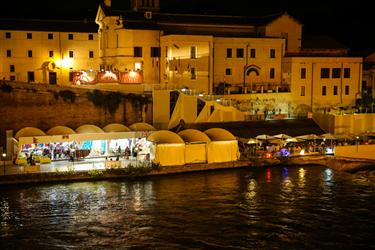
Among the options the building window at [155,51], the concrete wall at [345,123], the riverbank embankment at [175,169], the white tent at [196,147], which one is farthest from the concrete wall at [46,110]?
the concrete wall at [345,123]

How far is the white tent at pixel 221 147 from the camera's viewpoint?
1390 inches

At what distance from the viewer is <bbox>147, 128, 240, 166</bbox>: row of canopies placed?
3400cm

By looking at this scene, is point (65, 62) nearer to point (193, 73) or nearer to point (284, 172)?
point (193, 73)

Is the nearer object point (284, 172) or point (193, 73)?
point (284, 172)

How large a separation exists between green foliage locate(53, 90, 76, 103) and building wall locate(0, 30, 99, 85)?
1060 cm

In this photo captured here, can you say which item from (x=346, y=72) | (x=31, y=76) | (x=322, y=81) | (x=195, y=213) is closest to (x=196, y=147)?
(x=195, y=213)

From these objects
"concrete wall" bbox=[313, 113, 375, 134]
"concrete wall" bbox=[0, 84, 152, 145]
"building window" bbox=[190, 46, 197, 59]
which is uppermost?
"building window" bbox=[190, 46, 197, 59]

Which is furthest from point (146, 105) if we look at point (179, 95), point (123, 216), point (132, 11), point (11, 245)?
point (11, 245)

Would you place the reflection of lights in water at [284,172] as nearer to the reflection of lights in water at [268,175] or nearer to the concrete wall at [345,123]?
the reflection of lights in water at [268,175]

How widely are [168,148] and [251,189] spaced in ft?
20.3

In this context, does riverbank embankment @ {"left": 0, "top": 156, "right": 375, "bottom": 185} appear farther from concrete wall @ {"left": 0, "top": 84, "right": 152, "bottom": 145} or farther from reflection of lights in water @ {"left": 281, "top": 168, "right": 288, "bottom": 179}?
concrete wall @ {"left": 0, "top": 84, "right": 152, "bottom": 145}

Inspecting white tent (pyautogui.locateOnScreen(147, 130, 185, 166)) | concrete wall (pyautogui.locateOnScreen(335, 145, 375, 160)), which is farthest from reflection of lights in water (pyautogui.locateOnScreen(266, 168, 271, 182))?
concrete wall (pyautogui.locateOnScreen(335, 145, 375, 160))

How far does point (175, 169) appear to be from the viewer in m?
34.1

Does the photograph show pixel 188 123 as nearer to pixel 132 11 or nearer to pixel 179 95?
pixel 179 95
